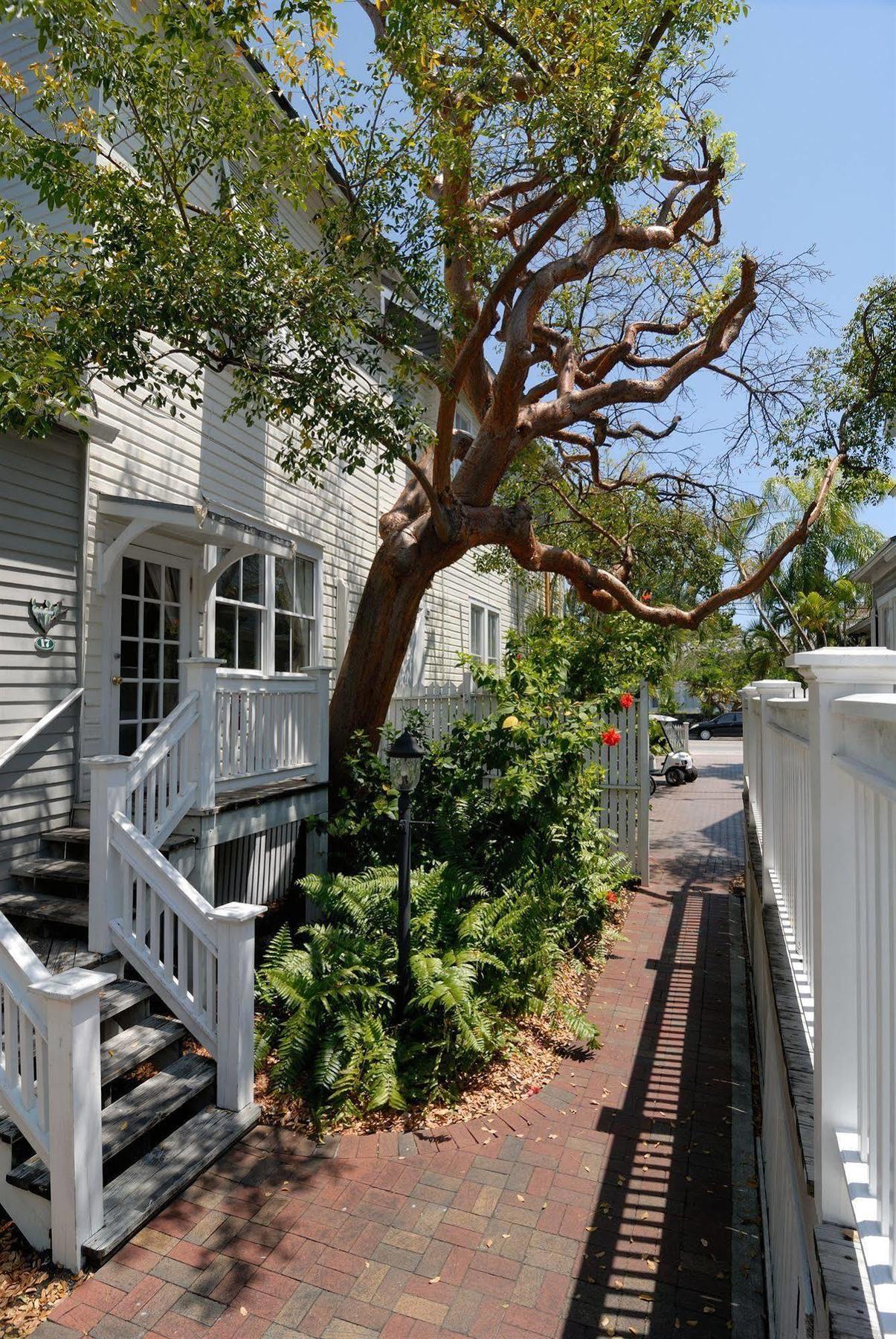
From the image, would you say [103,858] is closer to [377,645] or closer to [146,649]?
[146,649]

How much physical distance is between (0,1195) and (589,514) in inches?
457

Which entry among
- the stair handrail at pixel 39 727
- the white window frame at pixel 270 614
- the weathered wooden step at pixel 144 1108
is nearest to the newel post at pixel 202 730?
the stair handrail at pixel 39 727

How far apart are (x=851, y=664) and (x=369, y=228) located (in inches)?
243

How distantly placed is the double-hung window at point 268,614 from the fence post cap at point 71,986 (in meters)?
4.30

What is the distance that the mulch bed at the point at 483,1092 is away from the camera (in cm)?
439

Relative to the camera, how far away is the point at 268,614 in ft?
28.9

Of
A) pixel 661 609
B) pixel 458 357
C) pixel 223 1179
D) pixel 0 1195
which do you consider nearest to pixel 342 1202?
pixel 223 1179

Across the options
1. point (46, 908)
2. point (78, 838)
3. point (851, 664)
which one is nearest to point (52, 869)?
point (78, 838)

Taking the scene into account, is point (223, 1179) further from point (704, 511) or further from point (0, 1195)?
point (704, 511)

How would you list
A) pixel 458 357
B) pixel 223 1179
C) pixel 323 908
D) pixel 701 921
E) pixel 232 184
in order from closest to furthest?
pixel 223 1179, pixel 232 184, pixel 323 908, pixel 458 357, pixel 701 921

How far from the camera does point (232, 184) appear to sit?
5.79 metres

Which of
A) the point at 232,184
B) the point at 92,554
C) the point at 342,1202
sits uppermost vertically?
the point at 232,184

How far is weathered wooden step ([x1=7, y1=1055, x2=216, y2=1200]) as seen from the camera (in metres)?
3.50

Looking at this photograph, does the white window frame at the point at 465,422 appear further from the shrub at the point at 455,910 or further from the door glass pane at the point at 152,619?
the door glass pane at the point at 152,619
